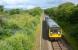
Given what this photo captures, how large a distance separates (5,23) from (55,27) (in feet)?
26.4

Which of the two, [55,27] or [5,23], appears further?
[5,23]

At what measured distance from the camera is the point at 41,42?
2670 cm

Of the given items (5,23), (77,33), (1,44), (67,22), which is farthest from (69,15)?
(1,44)

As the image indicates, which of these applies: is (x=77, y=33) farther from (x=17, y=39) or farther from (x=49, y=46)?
(x=17, y=39)

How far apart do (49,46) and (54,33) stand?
5.92ft

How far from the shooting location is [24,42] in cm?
2050

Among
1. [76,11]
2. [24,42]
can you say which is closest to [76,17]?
[76,11]

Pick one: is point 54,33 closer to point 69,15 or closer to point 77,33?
point 77,33

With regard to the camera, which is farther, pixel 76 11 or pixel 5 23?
pixel 76 11

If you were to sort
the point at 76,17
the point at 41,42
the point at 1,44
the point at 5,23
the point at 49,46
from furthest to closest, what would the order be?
the point at 76,17 → the point at 5,23 → the point at 41,42 → the point at 49,46 → the point at 1,44

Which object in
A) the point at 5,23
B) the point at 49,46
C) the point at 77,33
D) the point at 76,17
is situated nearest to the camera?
the point at 49,46

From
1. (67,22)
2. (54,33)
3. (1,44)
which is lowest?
(67,22)

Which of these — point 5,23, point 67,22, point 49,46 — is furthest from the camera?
point 67,22

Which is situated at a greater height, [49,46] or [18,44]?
[18,44]
